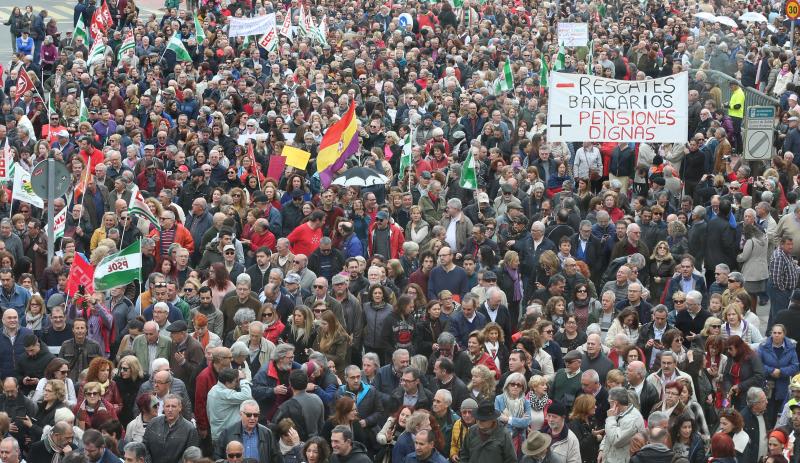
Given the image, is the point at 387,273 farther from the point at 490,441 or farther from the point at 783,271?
the point at 490,441

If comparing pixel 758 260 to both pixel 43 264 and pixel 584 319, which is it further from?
pixel 43 264

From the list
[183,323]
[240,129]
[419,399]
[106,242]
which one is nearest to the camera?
[419,399]

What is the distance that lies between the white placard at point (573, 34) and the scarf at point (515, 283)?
48.2 ft

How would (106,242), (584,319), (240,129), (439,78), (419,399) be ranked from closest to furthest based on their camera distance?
(419,399), (584,319), (106,242), (240,129), (439,78)

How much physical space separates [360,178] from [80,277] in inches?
203

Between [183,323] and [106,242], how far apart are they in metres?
3.34

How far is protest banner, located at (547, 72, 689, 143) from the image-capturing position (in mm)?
20625

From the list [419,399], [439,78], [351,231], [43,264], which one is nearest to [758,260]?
[351,231]

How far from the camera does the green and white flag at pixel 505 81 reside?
1106 inches

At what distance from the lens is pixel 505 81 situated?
28219 millimetres

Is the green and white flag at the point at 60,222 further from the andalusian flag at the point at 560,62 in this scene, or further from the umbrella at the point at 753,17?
the umbrella at the point at 753,17

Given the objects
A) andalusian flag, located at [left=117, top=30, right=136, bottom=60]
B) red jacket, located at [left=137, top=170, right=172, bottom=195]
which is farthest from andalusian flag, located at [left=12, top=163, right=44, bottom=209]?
andalusian flag, located at [left=117, top=30, right=136, bottom=60]

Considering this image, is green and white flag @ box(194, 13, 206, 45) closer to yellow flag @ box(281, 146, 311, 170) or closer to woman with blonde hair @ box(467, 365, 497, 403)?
yellow flag @ box(281, 146, 311, 170)

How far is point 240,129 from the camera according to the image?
24.2m
